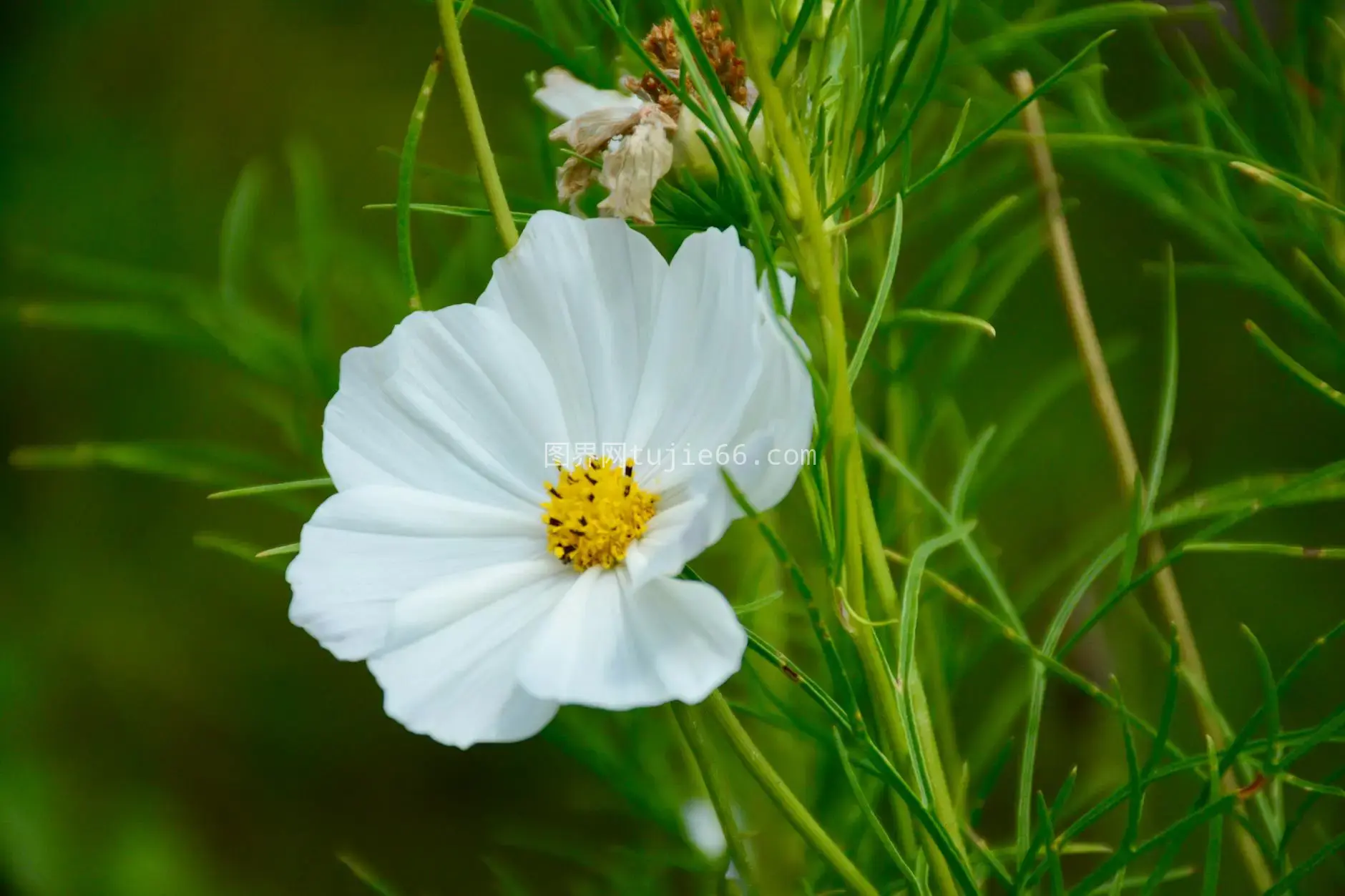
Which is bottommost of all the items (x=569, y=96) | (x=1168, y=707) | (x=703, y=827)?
(x=703, y=827)

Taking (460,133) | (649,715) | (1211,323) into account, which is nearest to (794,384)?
(649,715)

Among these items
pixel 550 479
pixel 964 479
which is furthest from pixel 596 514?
pixel 964 479

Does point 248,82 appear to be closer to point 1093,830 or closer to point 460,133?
point 460,133

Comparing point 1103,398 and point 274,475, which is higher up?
point 1103,398

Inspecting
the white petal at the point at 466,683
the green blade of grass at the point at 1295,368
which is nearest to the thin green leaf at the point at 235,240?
the white petal at the point at 466,683

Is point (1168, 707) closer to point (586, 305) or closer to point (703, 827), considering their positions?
point (586, 305)

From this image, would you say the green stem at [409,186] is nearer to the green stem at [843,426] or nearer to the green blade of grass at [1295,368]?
the green stem at [843,426]

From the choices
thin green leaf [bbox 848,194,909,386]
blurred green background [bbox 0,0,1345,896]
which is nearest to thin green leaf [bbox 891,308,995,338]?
thin green leaf [bbox 848,194,909,386]

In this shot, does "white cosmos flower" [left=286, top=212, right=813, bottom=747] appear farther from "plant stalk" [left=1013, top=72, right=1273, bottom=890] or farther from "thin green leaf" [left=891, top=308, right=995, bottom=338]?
"plant stalk" [left=1013, top=72, right=1273, bottom=890]
